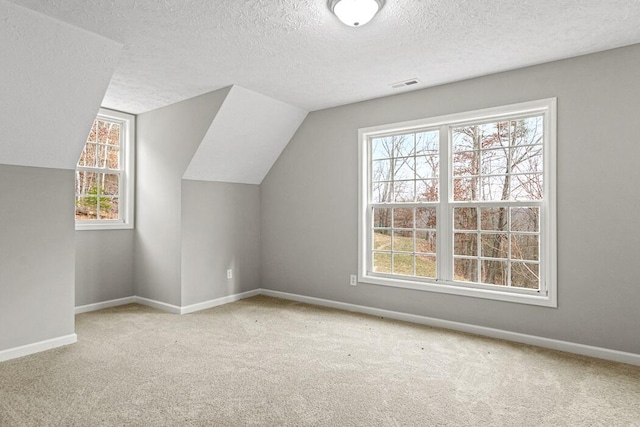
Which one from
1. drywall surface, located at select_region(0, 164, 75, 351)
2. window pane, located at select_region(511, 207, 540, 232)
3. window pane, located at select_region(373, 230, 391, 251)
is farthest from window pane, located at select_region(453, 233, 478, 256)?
drywall surface, located at select_region(0, 164, 75, 351)

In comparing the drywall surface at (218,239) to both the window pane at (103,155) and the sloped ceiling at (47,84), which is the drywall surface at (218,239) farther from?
the sloped ceiling at (47,84)

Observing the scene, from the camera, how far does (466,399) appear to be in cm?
234

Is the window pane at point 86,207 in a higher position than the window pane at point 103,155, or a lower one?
lower

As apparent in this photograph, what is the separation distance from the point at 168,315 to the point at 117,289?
929mm

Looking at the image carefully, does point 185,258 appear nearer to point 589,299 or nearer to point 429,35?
point 429,35

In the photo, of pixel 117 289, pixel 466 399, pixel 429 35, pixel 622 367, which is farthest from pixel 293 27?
pixel 117 289

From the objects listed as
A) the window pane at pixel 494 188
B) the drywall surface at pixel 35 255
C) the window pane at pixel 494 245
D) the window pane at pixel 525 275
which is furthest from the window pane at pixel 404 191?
the drywall surface at pixel 35 255

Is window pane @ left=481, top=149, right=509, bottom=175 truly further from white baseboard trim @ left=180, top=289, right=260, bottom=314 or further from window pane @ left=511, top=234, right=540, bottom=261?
white baseboard trim @ left=180, top=289, right=260, bottom=314

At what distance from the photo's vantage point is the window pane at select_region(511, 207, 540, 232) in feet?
11.1

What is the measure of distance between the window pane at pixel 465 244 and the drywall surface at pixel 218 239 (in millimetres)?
2605

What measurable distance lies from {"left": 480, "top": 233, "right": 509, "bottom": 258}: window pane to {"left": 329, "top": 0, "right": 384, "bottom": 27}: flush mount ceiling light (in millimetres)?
2293

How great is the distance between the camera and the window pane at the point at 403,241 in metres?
4.07

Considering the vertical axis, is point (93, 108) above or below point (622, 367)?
above

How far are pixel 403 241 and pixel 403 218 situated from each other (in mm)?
249
